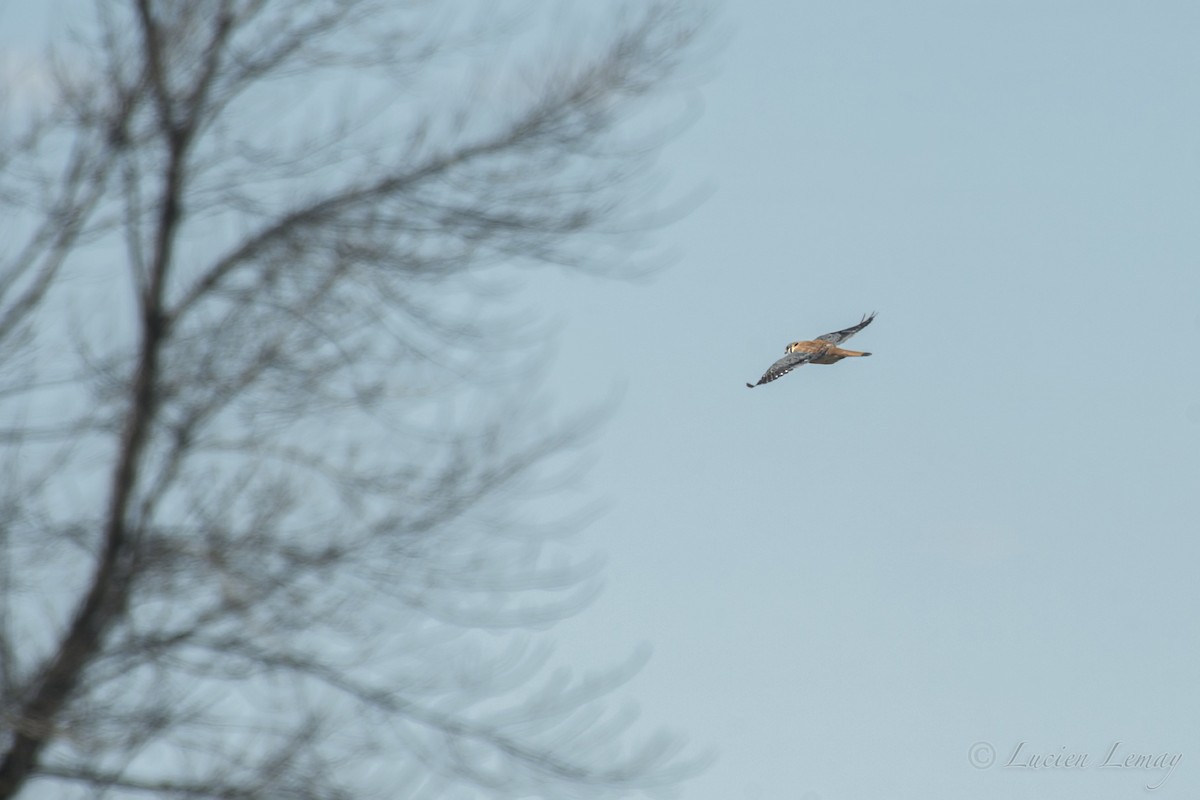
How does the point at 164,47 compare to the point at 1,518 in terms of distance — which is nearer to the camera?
the point at 1,518

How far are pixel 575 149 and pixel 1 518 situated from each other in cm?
224

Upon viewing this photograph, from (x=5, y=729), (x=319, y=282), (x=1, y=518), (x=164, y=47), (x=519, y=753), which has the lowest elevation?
(x=519, y=753)

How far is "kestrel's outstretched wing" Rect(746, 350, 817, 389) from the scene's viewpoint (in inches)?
522

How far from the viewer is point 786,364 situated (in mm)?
13484

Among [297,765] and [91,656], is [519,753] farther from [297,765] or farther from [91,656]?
[91,656]

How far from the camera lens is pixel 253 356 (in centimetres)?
555

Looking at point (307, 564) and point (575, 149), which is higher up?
point (575, 149)

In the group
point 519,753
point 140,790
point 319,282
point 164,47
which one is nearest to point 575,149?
point 319,282

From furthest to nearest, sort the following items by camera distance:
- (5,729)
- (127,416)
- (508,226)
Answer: (508,226), (127,416), (5,729)

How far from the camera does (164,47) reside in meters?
5.71

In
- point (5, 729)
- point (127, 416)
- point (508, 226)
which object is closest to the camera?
point (5, 729)

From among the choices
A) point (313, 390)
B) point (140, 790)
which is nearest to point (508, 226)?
point (313, 390)

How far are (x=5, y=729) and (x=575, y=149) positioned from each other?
263cm

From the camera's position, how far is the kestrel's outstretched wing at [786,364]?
1325cm
